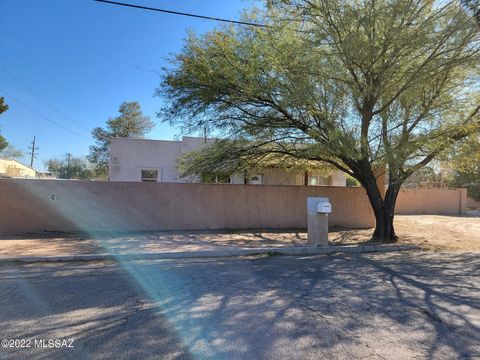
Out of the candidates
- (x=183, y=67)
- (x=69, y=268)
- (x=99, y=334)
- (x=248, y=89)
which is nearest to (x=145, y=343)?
(x=99, y=334)

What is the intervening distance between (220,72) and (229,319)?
8.10 metres

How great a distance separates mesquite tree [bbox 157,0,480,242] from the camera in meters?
9.78

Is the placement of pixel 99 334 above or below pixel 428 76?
below

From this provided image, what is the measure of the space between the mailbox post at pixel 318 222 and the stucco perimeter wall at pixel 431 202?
60.4ft

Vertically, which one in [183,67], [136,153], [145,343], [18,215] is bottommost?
[145,343]

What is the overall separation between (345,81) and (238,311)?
7781 millimetres

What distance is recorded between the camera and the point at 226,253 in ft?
33.4

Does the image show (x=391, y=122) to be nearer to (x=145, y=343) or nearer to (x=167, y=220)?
(x=167, y=220)

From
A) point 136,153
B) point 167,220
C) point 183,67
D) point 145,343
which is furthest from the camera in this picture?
point 136,153

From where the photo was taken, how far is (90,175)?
59500mm

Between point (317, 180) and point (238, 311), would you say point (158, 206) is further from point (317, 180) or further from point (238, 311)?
point (317, 180)

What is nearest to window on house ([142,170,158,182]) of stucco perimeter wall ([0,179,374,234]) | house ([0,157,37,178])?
stucco perimeter wall ([0,179,374,234])

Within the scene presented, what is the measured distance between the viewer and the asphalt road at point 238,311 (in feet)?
13.7

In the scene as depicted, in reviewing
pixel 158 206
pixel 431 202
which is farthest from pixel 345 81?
pixel 431 202
